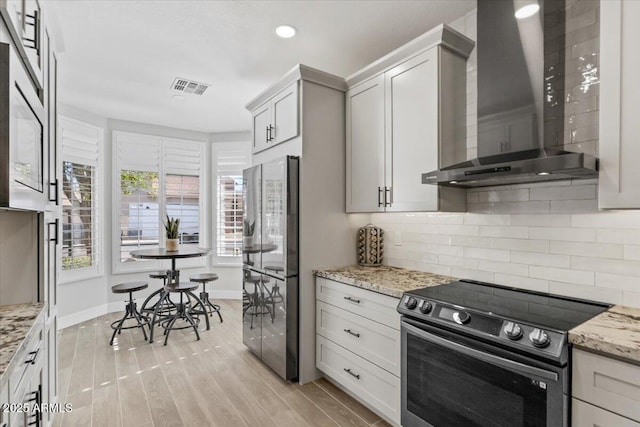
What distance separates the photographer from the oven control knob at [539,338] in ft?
4.54

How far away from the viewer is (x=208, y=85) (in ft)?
12.2

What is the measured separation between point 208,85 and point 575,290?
3705mm

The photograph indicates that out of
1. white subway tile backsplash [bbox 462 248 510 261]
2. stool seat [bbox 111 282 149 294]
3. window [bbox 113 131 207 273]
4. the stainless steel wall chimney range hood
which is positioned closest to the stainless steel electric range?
white subway tile backsplash [bbox 462 248 510 261]

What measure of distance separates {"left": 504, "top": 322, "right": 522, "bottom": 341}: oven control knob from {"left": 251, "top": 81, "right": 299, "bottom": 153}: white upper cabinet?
6.58ft

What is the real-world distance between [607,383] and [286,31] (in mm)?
2818

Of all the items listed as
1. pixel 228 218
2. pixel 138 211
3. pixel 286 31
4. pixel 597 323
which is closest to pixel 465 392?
pixel 597 323

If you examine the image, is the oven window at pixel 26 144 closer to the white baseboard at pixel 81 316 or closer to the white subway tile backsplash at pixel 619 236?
the white subway tile backsplash at pixel 619 236

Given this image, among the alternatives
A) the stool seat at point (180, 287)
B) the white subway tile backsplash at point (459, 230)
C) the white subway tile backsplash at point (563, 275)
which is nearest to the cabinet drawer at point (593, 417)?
the white subway tile backsplash at point (563, 275)

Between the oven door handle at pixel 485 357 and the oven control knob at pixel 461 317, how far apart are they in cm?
12

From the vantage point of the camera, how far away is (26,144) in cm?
132

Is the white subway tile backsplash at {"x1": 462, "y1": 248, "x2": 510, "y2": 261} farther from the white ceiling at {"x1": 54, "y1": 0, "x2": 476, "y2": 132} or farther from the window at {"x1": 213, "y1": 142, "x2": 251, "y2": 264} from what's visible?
the window at {"x1": 213, "y1": 142, "x2": 251, "y2": 264}

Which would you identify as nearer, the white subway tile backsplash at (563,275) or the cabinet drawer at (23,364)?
the cabinet drawer at (23,364)

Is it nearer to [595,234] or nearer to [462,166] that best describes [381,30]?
[462,166]

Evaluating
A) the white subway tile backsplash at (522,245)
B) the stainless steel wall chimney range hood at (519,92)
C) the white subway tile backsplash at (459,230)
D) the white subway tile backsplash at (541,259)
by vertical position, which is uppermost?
the stainless steel wall chimney range hood at (519,92)
